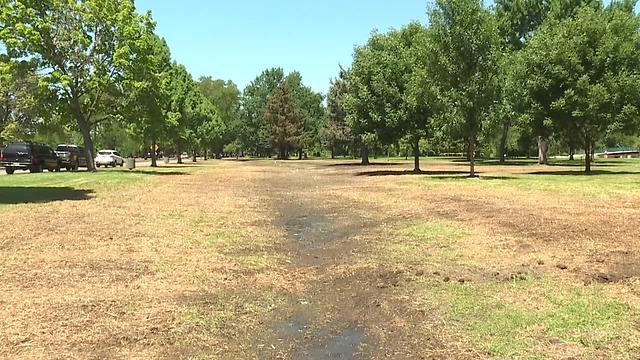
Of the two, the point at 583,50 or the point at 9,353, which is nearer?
the point at 9,353

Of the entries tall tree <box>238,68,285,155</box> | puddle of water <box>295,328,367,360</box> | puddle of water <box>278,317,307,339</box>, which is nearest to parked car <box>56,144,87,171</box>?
puddle of water <box>278,317,307,339</box>

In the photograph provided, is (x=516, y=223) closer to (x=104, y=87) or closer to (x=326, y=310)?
(x=326, y=310)

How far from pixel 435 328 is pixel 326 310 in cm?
144

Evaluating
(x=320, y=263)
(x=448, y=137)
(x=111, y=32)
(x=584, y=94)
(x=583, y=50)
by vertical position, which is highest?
(x=111, y=32)

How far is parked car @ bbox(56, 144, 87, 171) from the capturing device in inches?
1779

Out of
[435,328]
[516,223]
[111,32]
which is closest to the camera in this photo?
[435,328]

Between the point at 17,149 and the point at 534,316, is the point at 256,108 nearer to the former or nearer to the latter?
the point at 17,149

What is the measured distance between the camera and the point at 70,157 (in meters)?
45.8

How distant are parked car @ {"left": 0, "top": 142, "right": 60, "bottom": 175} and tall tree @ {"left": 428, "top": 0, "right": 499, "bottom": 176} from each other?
2807 cm

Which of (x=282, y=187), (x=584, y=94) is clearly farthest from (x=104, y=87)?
(x=584, y=94)

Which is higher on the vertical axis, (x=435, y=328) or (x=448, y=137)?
(x=448, y=137)

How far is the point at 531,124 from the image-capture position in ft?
112

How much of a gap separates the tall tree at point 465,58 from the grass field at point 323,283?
15527 millimetres

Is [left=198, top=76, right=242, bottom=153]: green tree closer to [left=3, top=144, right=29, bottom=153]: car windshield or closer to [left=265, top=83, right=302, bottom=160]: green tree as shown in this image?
[left=265, top=83, right=302, bottom=160]: green tree
